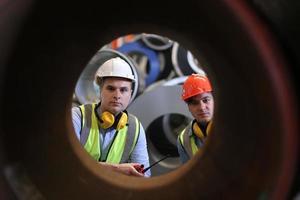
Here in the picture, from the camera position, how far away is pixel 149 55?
3.71 m

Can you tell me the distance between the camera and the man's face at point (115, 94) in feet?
5.67

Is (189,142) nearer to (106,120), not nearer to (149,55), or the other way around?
(106,120)

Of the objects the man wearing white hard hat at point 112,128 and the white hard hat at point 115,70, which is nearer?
the man wearing white hard hat at point 112,128

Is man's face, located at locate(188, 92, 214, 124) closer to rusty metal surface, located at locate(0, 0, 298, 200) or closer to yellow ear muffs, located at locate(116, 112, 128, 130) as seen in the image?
yellow ear muffs, located at locate(116, 112, 128, 130)

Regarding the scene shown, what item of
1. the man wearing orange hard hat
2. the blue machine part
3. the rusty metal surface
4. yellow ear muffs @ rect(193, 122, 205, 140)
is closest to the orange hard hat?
the man wearing orange hard hat

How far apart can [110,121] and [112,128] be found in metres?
0.03
